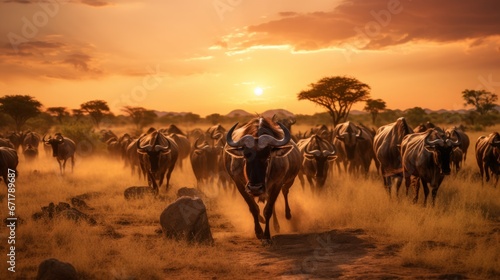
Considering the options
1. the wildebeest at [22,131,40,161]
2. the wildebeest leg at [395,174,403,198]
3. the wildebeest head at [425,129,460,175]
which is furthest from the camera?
the wildebeest at [22,131,40,161]

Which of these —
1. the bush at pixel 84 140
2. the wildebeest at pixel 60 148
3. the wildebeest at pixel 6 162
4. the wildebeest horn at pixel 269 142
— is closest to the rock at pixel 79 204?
the wildebeest at pixel 6 162

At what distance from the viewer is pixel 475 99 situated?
62.0m

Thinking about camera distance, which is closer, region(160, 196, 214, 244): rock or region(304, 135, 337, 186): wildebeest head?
region(160, 196, 214, 244): rock

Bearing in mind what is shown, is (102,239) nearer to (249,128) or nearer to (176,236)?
(176,236)

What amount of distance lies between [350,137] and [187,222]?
9.54m

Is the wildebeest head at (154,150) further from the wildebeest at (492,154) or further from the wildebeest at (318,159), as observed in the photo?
the wildebeest at (492,154)

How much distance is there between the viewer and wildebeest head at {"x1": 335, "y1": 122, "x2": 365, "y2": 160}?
16281mm

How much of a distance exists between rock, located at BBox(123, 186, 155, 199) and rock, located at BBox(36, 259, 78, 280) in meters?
7.22

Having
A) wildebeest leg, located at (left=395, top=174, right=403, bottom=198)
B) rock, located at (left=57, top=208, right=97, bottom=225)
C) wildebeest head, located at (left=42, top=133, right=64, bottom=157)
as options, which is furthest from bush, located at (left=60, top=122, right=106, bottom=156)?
wildebeest leg, located at (left=395, top=174, right=403, bottom=198)

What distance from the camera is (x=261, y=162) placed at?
24.0 feet

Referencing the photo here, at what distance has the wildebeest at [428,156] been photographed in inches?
381

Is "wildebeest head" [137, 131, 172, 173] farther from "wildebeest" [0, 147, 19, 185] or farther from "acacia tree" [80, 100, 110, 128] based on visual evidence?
"acacia tree" [80, 100, 110, 128]

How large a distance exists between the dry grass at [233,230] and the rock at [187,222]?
1.11 feet

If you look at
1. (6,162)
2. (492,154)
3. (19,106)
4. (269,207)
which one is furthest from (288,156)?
(19,106)
